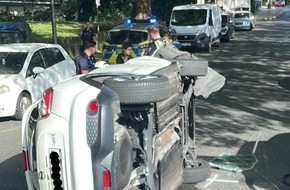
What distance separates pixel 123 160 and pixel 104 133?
1.23 feet

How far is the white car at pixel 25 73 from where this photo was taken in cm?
1025

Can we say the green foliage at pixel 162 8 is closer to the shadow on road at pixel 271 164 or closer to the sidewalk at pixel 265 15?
the sidewalk at pixel 265 15

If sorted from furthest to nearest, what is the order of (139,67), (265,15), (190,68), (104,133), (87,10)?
(265,15)
(87,10)
(190,68)
(139,67)
(104,133)

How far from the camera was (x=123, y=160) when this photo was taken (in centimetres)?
388

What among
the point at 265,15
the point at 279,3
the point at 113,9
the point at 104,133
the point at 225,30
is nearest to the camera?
the point at 104,133

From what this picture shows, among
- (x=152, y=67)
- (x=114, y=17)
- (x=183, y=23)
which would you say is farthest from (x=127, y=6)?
(x=152, y=67)

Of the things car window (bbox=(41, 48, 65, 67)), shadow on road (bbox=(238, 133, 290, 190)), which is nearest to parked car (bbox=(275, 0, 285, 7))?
car window (bbox=(41, 48, 65, 67))

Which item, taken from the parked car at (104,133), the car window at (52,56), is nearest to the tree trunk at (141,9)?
the car window at (52,56)

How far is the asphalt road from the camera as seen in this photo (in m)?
6.30

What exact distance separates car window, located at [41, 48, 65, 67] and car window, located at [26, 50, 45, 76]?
185 millimetres

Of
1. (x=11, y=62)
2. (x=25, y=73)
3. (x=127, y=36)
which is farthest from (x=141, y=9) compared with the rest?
(x=25, y=73)

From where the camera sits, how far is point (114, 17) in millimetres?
39875

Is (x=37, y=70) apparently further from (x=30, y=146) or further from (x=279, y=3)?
(x=279, y=3)

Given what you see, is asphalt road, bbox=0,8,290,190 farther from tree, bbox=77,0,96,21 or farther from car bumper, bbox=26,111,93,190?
tree, bbox=77,0,96,21
